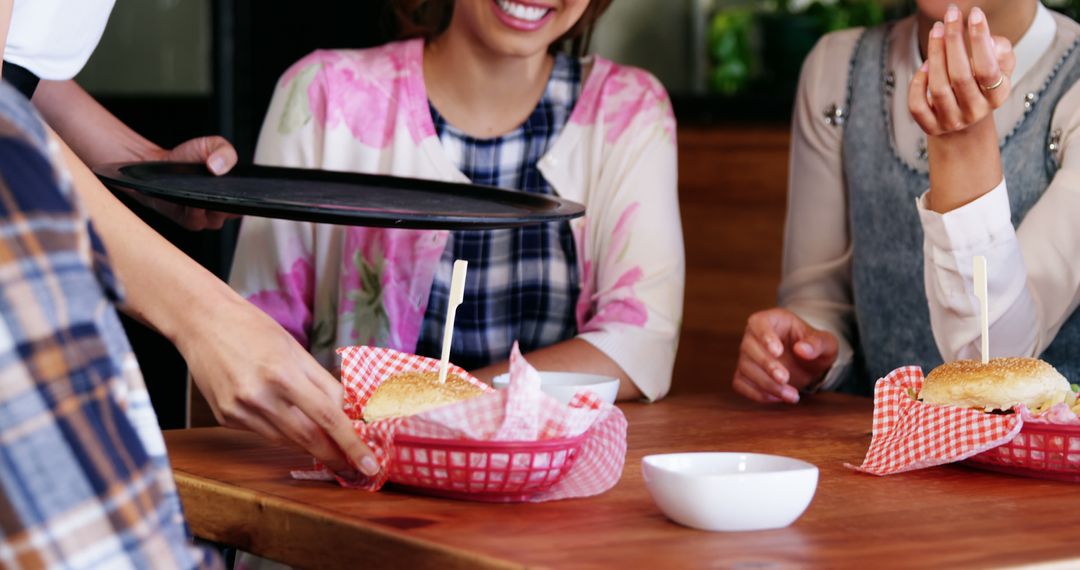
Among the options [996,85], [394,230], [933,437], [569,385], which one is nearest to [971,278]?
[996,85]

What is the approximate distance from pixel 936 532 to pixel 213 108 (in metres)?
2.44

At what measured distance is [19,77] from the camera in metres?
1.32

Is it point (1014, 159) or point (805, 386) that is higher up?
point (1014, 159)

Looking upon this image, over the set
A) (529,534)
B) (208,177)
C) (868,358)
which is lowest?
(868,358)

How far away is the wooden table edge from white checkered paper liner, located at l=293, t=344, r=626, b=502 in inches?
2.4

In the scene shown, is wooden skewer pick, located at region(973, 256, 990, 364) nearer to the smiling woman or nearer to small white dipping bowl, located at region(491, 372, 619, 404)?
small white dipping bowl, located at region(491, 372, 619, 404)

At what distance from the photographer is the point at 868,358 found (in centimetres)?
179

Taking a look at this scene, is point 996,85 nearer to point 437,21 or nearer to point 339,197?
point 339,197

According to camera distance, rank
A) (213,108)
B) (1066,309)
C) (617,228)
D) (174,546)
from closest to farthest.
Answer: (174,546) < (1066,309) < (617,228) < (213,108)

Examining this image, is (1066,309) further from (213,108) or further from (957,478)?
(213,108)

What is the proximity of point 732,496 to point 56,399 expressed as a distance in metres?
0.46

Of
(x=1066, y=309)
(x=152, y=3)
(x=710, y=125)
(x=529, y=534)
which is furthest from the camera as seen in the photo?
(x=152, y=3)

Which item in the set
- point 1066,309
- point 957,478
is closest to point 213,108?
point 1066,309

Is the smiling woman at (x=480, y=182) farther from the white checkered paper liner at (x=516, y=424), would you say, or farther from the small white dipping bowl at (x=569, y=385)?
the white checkered paper liner at (x=516, y=424)
